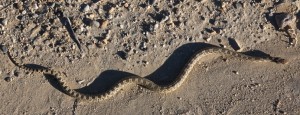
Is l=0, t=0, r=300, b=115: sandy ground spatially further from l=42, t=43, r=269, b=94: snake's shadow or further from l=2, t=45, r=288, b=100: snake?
l=2, t=45, r=288, b=100: snake

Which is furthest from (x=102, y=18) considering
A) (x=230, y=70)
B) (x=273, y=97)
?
(x=273, y=97)

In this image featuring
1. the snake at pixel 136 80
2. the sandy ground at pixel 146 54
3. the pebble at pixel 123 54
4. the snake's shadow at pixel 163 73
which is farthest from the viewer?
the pebble at pixel 123 54

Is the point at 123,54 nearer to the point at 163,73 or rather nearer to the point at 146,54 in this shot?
the point at 146,54

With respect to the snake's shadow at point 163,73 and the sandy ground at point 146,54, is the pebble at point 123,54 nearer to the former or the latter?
the sandy ground at point 146,54

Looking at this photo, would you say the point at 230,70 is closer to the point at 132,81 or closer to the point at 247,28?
the point at 247,28

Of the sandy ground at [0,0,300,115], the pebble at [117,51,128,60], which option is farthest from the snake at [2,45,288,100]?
the pebble at [117,51,128,60]

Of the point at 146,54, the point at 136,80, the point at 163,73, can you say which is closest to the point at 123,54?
the point at 146,54

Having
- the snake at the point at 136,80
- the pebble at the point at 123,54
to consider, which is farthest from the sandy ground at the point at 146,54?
the snake at the point at 136,80
